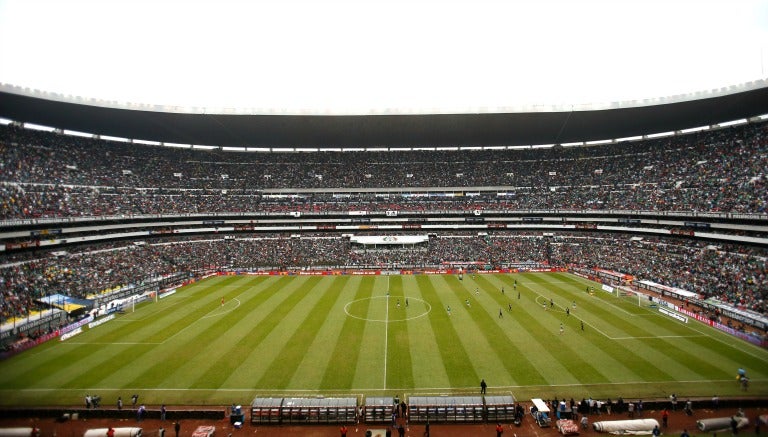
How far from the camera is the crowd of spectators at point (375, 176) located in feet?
142

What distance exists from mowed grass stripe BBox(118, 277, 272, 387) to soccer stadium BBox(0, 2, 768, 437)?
227mm

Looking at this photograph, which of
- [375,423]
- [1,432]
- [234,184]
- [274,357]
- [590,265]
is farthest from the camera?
[234,184]

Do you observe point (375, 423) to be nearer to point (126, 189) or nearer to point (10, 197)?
point (10, 197)

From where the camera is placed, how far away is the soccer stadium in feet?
63.4

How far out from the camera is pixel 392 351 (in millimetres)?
25078

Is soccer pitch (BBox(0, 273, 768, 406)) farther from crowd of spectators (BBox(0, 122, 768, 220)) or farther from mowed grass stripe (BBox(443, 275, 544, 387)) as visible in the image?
crowd of spectators (BBox(0, 122, 768, 220))

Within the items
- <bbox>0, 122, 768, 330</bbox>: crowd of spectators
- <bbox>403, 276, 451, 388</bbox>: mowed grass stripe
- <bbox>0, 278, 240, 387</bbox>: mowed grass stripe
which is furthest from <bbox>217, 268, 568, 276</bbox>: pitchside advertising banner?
<bbox>0, 278, 240, 387</bbox>: mowed grass stripe

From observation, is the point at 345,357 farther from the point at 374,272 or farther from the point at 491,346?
the point at 374,272

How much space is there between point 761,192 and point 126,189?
246 ft

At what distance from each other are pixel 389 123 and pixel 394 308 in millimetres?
29715

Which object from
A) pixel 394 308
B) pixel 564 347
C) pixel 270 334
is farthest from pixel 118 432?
pixel 564 347

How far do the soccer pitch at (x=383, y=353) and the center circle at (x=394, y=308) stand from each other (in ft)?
0.53

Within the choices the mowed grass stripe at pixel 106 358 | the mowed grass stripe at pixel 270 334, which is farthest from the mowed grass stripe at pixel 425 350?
the mowed grass stripe at pixel 106 358

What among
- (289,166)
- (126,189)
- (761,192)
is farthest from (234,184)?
(761,192)
